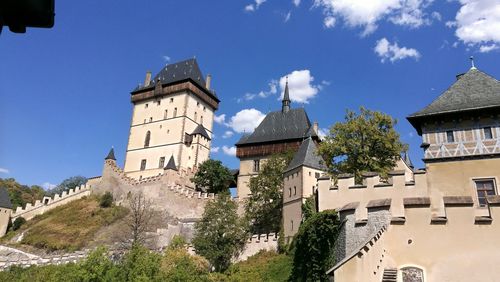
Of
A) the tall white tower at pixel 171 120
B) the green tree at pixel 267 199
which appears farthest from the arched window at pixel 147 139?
the green tree at pixel 267 199

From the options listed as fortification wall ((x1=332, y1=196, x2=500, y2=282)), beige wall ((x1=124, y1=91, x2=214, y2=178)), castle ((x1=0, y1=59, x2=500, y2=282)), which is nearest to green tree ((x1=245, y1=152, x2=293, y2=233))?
castle ((x1=0, y1=59, x2=500, y2=282))

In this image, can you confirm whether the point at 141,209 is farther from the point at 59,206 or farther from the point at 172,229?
the point at 59,206

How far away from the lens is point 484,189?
17.3 meters

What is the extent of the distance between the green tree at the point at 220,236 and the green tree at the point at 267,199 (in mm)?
4306

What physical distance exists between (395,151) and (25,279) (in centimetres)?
2683

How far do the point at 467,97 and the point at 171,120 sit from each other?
140 feet

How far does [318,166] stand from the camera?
106 feet

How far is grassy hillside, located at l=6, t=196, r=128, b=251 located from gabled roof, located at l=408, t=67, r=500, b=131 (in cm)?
3206

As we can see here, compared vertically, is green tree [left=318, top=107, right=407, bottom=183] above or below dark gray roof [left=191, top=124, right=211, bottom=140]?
below

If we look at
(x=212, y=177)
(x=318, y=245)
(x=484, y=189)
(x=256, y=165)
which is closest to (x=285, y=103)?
(x=256, y=165)

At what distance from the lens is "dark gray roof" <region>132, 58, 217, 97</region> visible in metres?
59.5

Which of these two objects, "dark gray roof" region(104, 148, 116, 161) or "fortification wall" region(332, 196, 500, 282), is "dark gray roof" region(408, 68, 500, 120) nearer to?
"fortification wall" region(332, 196, 500, 282)

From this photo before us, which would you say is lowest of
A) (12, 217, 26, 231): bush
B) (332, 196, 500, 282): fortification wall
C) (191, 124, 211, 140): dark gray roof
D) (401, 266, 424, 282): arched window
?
(401, 266, 424, 282): arched window

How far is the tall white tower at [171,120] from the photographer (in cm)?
5469
